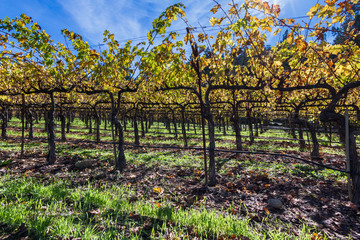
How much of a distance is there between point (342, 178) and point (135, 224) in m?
6.30

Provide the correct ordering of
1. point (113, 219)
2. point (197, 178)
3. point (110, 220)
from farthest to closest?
point (197, 178)
point (113, 219)
point (110, 220)

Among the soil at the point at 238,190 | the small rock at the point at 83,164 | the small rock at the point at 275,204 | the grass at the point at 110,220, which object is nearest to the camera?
the grass at the point at 110,220

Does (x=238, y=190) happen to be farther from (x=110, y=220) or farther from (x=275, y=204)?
(x=110, y=220)

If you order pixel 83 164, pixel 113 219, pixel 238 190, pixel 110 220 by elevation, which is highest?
pixel 83 164

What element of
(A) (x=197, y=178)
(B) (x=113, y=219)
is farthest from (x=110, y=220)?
(A) (x=197, y=178)

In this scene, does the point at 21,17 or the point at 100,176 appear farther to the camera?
the point at 100,176

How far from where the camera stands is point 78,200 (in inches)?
141

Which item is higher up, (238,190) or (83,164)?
(83,164)

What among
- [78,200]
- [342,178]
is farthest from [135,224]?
[342,178]

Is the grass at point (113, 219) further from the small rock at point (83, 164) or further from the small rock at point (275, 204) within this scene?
the small rock at point (83, 164)

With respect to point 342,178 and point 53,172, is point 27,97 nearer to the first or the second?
point 53,172

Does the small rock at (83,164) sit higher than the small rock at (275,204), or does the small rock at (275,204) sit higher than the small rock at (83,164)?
the small rock at (83,164)

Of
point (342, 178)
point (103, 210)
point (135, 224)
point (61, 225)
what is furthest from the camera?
point (342, 178)

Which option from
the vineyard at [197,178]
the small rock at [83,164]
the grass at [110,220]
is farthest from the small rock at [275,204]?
the small rock at [83,164]
